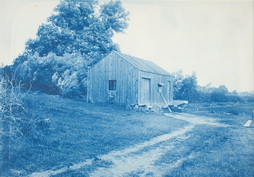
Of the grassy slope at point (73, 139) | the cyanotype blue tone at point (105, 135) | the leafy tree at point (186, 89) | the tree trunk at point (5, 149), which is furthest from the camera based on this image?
the leafy tree at point (186, 89)

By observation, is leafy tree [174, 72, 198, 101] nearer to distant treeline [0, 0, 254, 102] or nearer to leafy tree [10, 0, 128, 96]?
distant treeline [0, 0, 254, 102]

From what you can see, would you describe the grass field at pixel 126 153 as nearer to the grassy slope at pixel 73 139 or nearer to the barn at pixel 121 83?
the grassy slope at pixel 73 139

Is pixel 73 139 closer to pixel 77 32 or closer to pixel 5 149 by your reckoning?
pixel 5 149

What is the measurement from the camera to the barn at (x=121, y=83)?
58.6 feet

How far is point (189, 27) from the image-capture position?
26.3 feet

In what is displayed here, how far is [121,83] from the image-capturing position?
18.4 m

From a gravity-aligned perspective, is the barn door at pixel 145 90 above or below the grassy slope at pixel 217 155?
above

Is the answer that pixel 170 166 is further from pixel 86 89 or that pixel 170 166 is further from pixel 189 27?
pixel 86 89

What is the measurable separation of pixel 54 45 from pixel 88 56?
13.2ft

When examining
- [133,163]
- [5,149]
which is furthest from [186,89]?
[5,149]

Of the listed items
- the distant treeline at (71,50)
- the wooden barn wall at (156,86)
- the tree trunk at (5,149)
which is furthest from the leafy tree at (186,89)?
the tree trunk at (5,149)

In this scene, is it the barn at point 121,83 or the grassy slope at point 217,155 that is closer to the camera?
the grassy slope at point 217,155

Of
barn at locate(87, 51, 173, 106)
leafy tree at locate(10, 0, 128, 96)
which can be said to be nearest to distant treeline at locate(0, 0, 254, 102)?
leafy tree at locate(10, 0, 128, 96)

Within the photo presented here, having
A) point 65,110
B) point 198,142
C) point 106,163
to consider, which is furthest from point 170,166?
point 65,110
